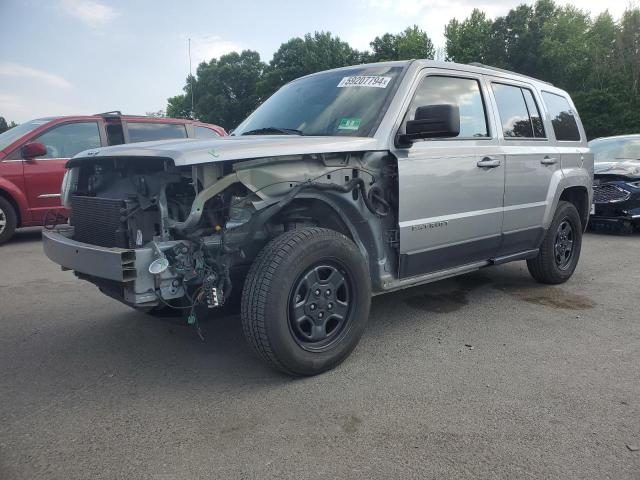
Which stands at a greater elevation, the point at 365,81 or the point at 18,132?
the point at 365,81

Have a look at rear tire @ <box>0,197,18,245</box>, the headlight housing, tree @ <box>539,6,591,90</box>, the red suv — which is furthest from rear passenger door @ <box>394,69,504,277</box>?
tree @ <box>539,6,591,90</box>

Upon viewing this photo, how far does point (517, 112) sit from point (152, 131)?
20.2 ft

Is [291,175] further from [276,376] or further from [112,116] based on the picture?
[112,116]

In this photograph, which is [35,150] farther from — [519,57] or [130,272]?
[519,57]

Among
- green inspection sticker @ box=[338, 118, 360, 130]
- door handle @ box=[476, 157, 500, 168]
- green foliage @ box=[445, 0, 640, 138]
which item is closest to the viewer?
green inspection sticker @ box=[338, 118, 360, 130]

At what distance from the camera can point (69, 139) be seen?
26.2 ft

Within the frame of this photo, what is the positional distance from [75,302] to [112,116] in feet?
14.8

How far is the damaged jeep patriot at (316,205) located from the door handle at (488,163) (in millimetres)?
13

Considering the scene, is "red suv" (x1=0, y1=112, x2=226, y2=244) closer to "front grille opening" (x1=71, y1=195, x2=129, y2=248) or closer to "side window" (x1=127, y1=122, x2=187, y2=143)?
"side window" (x1=127, y1=122, x2=187, y2=143)

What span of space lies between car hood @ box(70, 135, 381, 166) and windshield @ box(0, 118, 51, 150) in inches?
200

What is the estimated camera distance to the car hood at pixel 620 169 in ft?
27.0

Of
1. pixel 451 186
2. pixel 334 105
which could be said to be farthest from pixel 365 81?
pixel 451 186

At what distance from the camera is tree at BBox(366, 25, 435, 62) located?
1575 inches

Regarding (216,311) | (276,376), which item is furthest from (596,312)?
(216,311)
